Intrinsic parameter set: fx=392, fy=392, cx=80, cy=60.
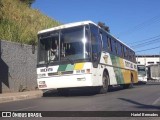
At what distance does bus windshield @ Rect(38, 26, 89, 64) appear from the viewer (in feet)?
56.0

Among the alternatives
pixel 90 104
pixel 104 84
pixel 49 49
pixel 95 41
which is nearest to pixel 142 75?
pixel 104 84

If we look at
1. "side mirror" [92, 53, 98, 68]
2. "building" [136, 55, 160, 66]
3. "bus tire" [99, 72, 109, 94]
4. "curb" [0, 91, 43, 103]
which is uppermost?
"building" [136, 55, 160, 66]

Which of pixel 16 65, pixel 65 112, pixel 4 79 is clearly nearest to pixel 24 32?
pixel 16 65

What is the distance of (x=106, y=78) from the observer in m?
19.7

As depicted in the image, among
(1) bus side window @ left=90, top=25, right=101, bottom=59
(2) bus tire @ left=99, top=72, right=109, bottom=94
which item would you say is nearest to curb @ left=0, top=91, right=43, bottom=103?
(2) bus tire @ left=99, top=72, right=109, bottom=94

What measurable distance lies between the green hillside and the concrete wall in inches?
66.7

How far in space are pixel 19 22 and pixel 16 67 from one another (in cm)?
666

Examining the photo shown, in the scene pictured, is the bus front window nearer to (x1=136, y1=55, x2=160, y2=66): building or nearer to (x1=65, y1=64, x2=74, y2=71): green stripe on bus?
(x1=65, y1=64, x2=74, y2=71): green stripe on bus

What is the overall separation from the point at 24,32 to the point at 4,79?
242 inches

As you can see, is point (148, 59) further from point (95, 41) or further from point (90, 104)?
point (90, 104)

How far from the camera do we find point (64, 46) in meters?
17.4

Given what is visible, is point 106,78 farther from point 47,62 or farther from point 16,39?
point 16,39

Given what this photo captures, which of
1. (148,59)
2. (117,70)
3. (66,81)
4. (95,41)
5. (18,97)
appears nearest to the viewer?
(18,97)

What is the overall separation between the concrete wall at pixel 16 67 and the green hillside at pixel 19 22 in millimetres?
1695
